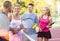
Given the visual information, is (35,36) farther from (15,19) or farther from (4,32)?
(4,32)

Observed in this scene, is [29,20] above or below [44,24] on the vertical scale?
above

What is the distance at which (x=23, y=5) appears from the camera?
353 inches

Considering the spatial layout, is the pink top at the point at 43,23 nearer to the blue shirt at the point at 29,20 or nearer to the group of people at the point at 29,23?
the group of people at the point at 29,23

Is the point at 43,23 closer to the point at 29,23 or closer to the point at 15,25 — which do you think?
the point at 29,23

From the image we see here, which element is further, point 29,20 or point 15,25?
point 29,20

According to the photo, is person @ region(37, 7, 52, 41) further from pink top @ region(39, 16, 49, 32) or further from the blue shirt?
the blue shirt

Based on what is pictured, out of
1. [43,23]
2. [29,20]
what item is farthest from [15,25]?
[43,23]

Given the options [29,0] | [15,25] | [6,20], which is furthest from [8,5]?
[29,0]

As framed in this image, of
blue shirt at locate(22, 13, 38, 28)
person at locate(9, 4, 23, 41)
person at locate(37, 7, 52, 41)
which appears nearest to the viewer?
person at locate(9, 4, 23, 41)

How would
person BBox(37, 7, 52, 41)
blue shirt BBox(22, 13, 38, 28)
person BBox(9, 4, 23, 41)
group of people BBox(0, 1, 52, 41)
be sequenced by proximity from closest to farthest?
person BBox(9, 4, 23, 41) → group of people BBox(0, 1, 52, 41) → person BBox(37, 7, 52, 41) → blue shirt BBox(22, 13, 38, 28)

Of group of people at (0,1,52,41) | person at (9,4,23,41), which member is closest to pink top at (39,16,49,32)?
group of people at (0,1,52,41)

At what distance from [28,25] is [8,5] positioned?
223 centimetres

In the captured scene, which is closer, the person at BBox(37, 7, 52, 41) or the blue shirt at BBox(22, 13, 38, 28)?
the person at BBox(37, 7, 52, 41)

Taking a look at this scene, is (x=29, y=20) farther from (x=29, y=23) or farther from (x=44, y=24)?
(x=44, y=24)
